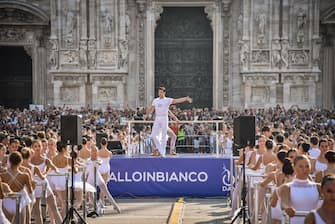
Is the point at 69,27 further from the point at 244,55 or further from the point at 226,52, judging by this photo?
the point at 244,55

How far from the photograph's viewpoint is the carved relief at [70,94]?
97.6 feet

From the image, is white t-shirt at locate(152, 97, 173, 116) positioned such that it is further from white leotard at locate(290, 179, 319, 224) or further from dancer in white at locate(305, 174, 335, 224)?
dancer in white at locate(305, 174, 335, 224)

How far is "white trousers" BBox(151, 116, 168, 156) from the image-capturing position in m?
16.1

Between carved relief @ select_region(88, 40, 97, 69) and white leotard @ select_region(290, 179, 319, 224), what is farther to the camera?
carved relief @ select_region(88, 40, 97, 69)

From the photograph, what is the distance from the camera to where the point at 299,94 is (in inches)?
1166

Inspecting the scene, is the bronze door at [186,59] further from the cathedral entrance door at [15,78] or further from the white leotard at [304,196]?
the white leotard at [304,196]

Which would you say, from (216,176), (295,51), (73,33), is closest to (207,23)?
(295,51)

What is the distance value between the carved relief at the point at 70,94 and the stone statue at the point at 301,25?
11.1 m

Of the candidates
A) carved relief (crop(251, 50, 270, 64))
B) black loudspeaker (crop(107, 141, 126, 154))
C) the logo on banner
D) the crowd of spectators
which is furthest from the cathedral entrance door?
the logo on banner

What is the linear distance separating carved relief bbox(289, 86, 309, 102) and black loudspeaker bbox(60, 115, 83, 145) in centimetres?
2019

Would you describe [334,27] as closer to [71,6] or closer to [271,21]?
[271,21]

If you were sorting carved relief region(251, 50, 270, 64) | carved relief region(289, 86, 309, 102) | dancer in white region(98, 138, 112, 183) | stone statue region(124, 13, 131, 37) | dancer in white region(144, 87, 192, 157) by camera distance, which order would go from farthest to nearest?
stone statue region(124, 13, 131, 37)
carved relief region(289, 86, 309, 102)
carved relief region(251, 50, 270, 64)
dancer in white region(144, 87, 192, 157)
dancer in white region(98, 138, 112, 183)

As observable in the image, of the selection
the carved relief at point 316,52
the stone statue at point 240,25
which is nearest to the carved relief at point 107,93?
the stone statue at point 240,25

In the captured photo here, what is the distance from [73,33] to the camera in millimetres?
29656
